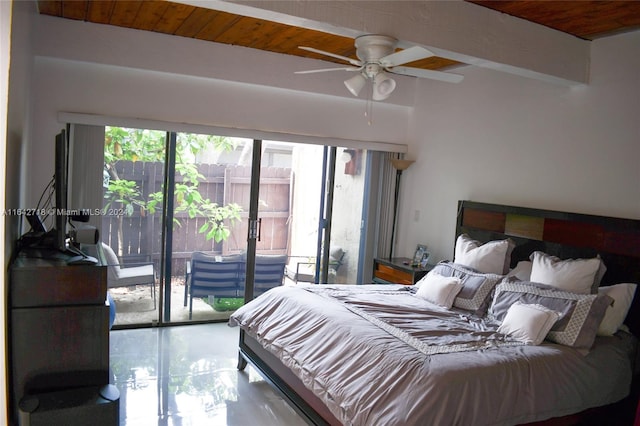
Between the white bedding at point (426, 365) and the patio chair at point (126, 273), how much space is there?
164 centimetres

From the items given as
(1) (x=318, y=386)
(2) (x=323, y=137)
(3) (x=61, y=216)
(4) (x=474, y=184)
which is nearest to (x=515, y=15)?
(4) (x=474, y=184)

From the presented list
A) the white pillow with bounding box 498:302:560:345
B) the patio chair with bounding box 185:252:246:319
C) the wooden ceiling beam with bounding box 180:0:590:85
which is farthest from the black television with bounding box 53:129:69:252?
the white pillow with bounding box 498:302:560:345

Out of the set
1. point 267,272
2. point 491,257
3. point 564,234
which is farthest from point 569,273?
point 267,272

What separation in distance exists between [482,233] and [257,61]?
2.62 m

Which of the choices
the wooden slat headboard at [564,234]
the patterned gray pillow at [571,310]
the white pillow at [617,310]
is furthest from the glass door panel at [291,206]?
the white pillow at [617,310]

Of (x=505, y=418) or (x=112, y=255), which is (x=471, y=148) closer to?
(x=505, y=418)

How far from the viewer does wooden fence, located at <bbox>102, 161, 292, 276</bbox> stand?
456 centimetres

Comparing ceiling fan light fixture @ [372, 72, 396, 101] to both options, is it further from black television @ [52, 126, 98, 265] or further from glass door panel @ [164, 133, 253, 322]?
glass door panel @ [164, 133, 253, 322]

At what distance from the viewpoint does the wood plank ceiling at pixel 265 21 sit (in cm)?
313

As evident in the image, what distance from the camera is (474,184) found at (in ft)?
15.4

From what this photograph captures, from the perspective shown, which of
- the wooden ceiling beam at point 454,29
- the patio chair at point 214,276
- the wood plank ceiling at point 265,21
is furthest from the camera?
the patio chair at point 214,276

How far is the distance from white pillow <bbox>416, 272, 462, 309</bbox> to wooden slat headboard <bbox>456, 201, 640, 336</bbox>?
2.24ft

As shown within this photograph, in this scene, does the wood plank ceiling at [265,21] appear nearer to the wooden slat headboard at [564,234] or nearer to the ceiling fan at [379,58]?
the ceiling fan at [379,58]

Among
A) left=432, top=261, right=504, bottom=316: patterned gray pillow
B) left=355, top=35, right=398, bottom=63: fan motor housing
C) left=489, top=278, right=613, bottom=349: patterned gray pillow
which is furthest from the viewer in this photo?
left=432, top=261, right=504, bottom=316: patterned gray pillow
